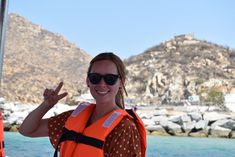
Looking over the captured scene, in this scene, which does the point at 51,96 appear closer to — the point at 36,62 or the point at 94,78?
the point at 94,78

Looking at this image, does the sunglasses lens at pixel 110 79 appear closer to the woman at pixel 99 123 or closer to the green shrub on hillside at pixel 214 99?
the woman at pixel 99 123

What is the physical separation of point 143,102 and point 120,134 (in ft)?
115

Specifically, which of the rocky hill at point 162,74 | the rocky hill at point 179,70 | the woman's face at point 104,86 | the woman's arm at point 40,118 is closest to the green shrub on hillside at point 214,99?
the rocky hill at point 162,74

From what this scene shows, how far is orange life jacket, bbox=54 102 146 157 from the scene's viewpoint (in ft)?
3.80

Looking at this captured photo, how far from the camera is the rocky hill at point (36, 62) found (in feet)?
140

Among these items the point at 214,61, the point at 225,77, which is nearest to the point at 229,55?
the point at 214,61

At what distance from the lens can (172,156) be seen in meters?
11.5

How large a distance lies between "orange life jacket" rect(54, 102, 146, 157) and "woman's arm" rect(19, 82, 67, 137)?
90mm

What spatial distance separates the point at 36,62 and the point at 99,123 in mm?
59217

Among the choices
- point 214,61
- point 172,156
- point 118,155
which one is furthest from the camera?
point 214,61

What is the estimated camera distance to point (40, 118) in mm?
1358

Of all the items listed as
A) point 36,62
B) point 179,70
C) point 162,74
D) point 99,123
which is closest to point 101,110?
point 99,123

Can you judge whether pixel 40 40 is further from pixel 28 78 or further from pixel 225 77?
pixel 225 77

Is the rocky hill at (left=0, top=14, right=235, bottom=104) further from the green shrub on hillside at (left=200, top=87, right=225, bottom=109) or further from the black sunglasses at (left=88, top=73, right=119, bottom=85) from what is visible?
the black sunglasses at (left=88, top=73, right=119, bottom=85)
